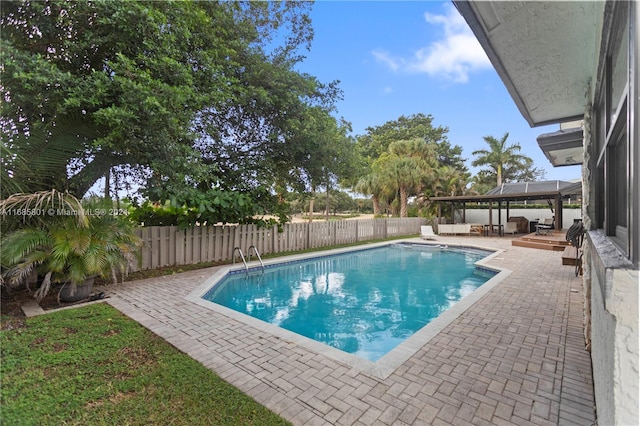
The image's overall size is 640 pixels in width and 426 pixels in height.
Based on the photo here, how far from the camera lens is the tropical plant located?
454 cm

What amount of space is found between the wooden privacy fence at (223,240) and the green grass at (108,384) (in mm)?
3100

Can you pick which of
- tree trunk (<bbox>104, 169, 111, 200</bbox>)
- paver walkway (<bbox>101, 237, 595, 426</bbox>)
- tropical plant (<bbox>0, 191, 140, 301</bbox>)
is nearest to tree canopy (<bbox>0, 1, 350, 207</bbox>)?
tree trunk (<bbox>104, 169, 111, 200</bbox>)

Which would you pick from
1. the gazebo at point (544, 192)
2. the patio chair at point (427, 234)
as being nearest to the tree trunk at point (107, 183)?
the patio chair at point (427, 234)

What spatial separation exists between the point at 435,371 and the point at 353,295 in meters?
4.39

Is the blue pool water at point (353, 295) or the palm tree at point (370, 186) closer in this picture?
the blue pool water at point (353, 295)

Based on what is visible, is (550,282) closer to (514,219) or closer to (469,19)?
(469,19)

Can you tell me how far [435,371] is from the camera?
10.2 ft

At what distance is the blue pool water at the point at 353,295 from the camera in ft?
17.6

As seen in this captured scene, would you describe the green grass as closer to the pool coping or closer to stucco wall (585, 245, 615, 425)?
the pool coping

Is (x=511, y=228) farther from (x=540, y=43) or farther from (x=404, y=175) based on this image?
(x=540, y=43)

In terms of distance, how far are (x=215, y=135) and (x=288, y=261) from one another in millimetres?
4722

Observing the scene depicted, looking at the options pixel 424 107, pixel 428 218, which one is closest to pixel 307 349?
pixel 428 218

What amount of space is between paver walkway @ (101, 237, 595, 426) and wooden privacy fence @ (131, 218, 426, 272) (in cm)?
317

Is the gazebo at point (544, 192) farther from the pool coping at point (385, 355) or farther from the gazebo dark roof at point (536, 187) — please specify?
the pool coping at point (385, 355)
